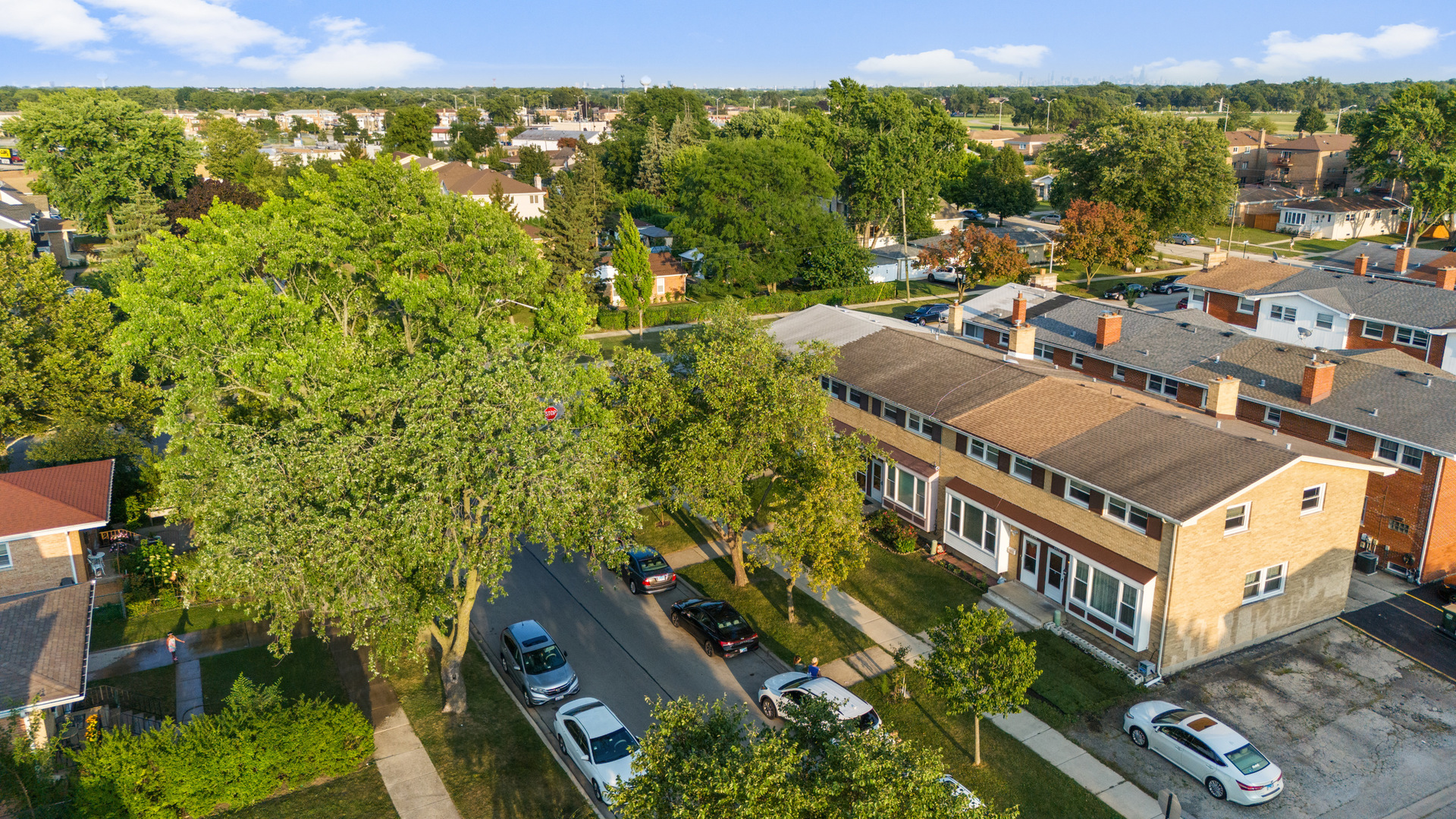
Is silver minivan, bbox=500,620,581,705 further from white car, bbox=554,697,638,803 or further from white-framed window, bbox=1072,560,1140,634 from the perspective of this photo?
white-framed window, bbox=1072,560,1140,634

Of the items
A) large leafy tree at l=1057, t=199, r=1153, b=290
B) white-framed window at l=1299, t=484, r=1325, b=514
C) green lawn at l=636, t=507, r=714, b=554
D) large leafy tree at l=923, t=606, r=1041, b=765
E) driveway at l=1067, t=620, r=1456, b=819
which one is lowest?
driveway at l=1067, t=620, r=1456, b=819

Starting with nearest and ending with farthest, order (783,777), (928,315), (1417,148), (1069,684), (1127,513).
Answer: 1. (783,777)
2. (1069,684)
3. (1127,513)
4. (928,315)
5. (1417,148)

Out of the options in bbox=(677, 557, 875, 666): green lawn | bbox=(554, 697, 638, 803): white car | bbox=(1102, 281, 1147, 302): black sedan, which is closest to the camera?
bbox=(554, 697, 638, 803): white car

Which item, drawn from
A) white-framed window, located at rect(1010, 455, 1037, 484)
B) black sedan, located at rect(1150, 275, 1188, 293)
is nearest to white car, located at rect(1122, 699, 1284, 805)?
white-framed window, located at rect(1010, 455, 1037, 484)

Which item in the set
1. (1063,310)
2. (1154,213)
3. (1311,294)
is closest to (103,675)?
(1063,310)

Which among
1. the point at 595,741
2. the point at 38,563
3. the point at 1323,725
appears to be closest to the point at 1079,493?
the point at 1323,725

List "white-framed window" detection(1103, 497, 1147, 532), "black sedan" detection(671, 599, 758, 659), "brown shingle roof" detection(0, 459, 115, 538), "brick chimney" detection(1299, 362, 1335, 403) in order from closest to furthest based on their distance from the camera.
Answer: "white-framed window" detection(1103, 497, 1147, 532) < "black sedan" detection(671, 599, 758, 659) < "brown shingle roof" detection(0, 459, 115, 538) < "brick chimney" detection(1299, 362, 1335, 403)

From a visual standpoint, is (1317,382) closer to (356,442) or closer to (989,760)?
(989,760)
